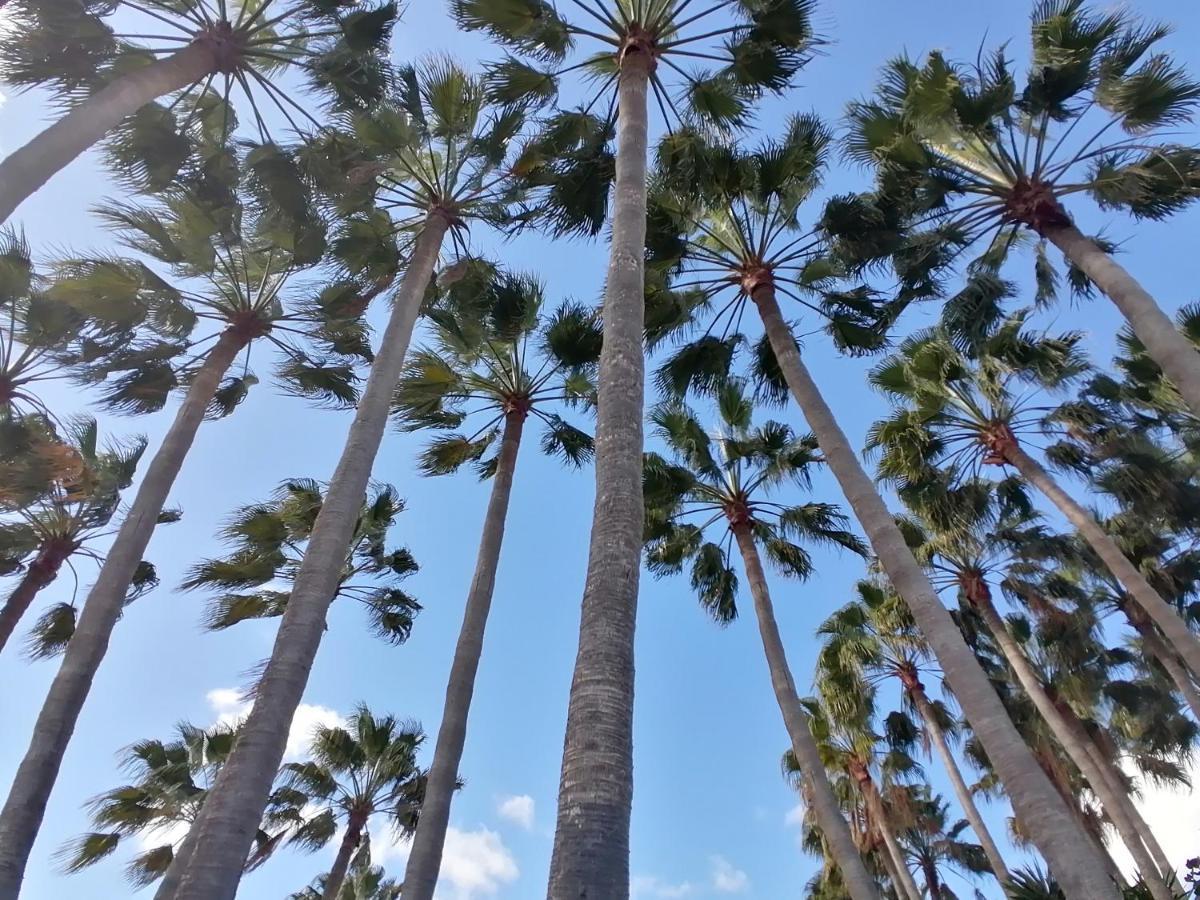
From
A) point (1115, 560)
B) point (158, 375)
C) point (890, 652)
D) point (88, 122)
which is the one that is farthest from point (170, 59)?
point (890, 652)

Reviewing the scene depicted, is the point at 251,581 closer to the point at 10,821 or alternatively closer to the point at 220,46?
the point at 10,821

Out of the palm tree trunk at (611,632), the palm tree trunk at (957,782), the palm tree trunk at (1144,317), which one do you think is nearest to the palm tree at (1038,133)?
the palm tree trunk at (1144,317)

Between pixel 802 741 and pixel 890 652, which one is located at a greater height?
pixel 890 652

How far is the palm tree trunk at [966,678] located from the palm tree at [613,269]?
3.88 meters

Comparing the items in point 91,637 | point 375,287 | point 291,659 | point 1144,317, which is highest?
point 375,287

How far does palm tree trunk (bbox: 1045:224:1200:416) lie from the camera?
27.9 feet

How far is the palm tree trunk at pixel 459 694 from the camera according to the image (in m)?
9.45

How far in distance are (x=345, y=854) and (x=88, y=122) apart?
667 inches

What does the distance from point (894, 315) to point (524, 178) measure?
251 inches

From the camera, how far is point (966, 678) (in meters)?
7.99

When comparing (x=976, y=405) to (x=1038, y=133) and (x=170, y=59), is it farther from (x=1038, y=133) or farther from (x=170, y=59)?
(x=170, y=59)

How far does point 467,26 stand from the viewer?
992 cm

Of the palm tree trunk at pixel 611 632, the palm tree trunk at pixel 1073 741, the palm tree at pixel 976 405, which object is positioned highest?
the palm tree at pixel 976 405

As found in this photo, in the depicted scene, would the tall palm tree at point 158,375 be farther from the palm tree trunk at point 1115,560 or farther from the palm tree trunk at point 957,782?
the palm tree trunk at point 957,782
